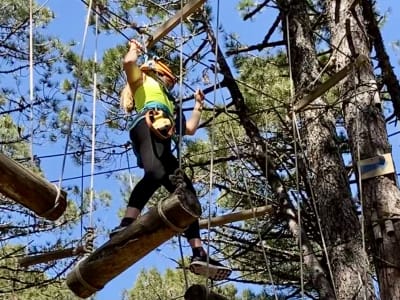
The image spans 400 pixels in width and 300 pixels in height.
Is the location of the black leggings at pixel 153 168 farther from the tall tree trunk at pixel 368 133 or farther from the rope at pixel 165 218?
the tall tree trunk at pixel 368 133

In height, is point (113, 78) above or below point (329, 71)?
above

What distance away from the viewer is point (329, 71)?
4.43 meters

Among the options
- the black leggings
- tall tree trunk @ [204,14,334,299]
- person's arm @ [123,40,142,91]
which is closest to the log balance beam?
tall tree trunk @ [204,14,334,299]

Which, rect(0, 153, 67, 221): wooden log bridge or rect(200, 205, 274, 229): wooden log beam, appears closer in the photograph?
rect(0, 153, 67, 221): wooden log bridge

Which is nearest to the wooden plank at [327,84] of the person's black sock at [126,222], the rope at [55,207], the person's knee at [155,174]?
the person's knee at [155,174]

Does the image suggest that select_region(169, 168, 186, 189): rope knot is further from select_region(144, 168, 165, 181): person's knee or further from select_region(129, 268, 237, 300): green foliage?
select_region(129, 268, 237, 300): green foliage

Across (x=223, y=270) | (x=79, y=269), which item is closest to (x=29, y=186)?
(x=79, y=269)

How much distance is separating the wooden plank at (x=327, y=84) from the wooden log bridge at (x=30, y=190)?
1.52 m

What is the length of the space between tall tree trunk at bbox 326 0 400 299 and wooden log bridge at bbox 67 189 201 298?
1538 mm

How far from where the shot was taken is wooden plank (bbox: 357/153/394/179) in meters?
3.85

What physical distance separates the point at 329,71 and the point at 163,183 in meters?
1.94

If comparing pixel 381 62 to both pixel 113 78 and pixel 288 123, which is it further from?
pixel 113 78

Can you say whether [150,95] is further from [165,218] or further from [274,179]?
[274,179]

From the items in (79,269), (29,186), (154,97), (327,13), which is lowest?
(79,269)
